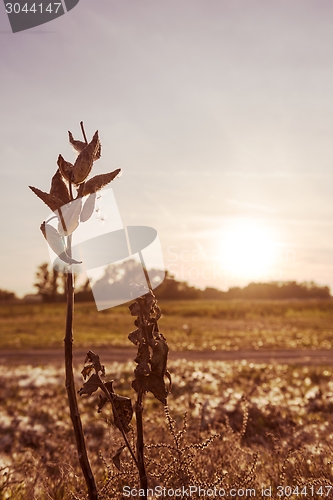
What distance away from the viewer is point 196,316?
1432 inches

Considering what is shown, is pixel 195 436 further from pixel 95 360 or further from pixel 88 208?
pixel 88 208

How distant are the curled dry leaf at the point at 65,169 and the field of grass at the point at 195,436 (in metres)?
1.09

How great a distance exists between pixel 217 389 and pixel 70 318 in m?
6.23

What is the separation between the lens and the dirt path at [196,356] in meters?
12.7

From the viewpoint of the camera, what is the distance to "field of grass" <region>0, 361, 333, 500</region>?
239 centimetres

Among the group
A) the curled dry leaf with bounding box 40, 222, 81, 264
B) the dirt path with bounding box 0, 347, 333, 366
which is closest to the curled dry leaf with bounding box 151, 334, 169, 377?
the curled dry leaf with bounding box 40, 222, 81, 264

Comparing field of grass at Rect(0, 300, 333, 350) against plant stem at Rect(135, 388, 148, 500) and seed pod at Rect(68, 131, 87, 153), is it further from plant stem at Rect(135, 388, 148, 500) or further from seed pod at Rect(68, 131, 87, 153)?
seed pod at Rect(68, 131, 87, 153)

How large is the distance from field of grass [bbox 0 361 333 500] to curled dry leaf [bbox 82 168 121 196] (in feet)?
3.45

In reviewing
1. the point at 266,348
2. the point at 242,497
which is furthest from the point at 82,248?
the point at 266,348

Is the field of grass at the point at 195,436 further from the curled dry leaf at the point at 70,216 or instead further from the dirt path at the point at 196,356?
the dirt path at the point at 196,356

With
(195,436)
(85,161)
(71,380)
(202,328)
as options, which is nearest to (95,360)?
(71,380)

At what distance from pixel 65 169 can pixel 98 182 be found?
0.12 meters

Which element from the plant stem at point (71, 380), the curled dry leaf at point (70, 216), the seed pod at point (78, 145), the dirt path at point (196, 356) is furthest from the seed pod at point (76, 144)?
the dirt path at point (196, 356)

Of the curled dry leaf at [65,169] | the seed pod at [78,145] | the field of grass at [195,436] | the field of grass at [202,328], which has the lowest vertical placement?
the field of grass at [202,328]
